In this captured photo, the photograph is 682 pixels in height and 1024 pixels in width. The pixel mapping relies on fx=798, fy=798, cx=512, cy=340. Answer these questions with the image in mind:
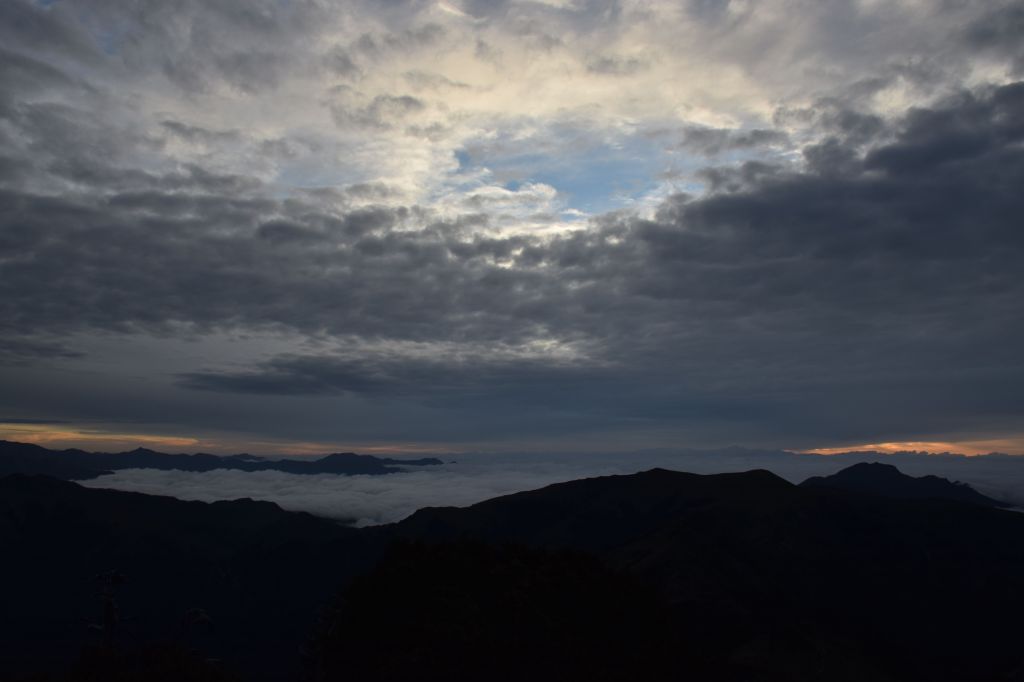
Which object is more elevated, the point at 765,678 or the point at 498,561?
the point at 498,561

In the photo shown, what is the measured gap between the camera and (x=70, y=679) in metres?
49.0

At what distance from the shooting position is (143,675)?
161ft

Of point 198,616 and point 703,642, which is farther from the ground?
point 198,616

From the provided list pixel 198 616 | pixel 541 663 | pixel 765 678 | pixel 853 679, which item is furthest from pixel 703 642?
pixel 198 616

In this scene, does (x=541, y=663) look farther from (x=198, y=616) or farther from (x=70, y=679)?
(x=70, y=679)

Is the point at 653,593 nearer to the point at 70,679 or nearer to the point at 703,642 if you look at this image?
the point at 70,679

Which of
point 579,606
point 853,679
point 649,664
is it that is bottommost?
point 853,679

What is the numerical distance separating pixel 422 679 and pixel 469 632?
5.51m

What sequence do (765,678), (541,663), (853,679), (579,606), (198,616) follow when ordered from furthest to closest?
(853,679), (765,678), (579,606), (541,663), (198,616)

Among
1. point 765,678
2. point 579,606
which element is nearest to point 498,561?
point 579,606

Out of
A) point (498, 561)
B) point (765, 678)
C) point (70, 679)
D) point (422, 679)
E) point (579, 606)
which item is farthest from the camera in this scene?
point (765, 678)

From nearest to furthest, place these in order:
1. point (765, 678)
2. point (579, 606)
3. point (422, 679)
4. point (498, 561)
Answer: point (422, 679) < point (579, 606) < point (498, 561) < point (765, 678)

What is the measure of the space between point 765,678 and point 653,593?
11896 centimetres

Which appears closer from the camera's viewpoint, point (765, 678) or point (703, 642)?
point (765, 678)
